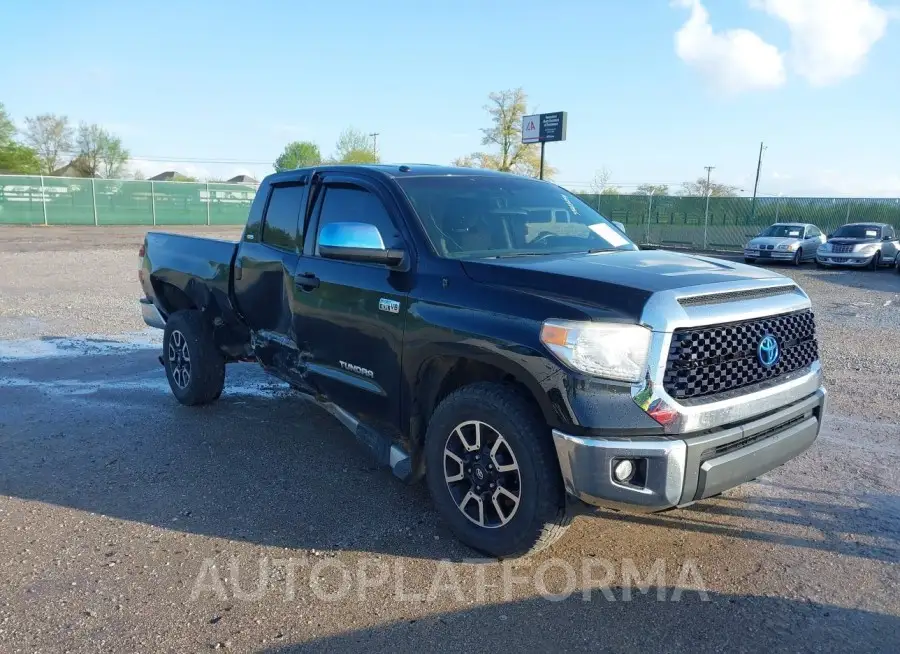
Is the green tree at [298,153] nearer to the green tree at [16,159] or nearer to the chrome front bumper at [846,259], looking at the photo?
the green tree at [16,159]

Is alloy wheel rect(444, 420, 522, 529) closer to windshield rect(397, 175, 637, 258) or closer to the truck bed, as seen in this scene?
windshield rect(397, 175, 637, 258)

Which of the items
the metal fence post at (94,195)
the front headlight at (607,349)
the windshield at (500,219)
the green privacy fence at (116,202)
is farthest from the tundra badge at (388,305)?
the metal fence post at (94,195)

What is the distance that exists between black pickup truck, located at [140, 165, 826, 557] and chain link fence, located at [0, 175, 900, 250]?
27074 millimetres

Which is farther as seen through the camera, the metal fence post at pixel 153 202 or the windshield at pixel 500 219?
the metal fence post at pixel 153 202

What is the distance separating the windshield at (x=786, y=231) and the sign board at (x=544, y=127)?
1345 centimetres

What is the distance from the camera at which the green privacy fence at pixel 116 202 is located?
35219 mm

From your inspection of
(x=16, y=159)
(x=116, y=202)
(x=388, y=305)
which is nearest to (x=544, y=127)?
(x=116, y=202)

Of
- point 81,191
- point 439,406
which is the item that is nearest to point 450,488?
point 439,406

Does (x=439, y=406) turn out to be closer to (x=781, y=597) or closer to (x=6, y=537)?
(x=781, y=597)

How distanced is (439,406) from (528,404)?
54 centimetres

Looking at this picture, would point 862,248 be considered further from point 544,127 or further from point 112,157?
point 112,157

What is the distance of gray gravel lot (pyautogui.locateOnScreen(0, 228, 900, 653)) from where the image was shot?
2.98 meters

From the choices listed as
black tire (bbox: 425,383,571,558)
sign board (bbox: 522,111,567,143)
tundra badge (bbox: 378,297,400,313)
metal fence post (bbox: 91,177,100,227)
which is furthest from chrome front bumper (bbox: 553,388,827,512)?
metal fence post (bbox: 91,177,100,227)

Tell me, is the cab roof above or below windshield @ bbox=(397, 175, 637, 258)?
above
